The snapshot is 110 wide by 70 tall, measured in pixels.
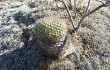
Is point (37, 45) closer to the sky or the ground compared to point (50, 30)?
closer to the ground

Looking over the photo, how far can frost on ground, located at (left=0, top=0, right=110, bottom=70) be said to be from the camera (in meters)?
4.40

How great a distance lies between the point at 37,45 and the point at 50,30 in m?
0.69

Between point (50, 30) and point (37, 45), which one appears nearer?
point (50, 30)

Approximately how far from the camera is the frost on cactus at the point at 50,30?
161 inches

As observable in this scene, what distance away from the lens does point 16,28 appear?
520cm

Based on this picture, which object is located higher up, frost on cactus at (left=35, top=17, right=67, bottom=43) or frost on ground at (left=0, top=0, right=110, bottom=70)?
frost on cactus at (left=35, top=17, right=67, bottom=43)

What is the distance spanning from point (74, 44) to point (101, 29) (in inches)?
27.3

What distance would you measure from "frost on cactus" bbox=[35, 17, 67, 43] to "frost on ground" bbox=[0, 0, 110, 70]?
455 millimetres

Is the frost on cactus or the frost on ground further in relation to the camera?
the frost on ground

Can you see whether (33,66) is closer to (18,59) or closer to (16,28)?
(18,59)

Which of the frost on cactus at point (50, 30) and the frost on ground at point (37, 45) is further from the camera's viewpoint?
the frost on ground at point (37, 45)

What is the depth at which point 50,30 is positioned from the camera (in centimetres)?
407

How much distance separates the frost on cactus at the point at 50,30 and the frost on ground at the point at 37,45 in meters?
0.46

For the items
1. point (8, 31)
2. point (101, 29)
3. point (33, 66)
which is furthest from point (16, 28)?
point (101, 29)
